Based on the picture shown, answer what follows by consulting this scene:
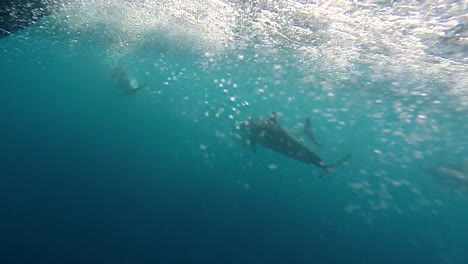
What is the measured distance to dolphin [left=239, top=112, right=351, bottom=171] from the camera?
1213 centimetres

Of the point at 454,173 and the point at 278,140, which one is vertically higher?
the point at 278,140

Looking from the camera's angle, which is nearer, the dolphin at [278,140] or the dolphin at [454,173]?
the dolphin at [278,140]

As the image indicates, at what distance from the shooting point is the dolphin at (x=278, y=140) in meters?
12.1

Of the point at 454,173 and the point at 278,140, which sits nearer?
the point at 278,140

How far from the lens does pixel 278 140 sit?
1262 centimetres

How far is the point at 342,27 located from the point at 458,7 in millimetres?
4152

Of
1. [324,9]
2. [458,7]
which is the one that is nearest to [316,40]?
[324,9]

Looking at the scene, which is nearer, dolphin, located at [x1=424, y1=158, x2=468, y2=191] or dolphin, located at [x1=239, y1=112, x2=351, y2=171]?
dolphin, located at [x1=239, y1=112, x2=351, y2=171]

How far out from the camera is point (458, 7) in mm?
6926

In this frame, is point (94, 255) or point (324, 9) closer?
point (324, 9)

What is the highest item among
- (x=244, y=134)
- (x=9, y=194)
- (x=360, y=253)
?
(x=244, y=134)

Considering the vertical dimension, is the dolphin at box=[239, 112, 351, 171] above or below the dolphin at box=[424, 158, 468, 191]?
above

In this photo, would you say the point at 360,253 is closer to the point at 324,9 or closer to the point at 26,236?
the point at 324,9

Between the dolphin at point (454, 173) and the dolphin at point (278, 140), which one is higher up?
the dolphin at point (278, 140)
